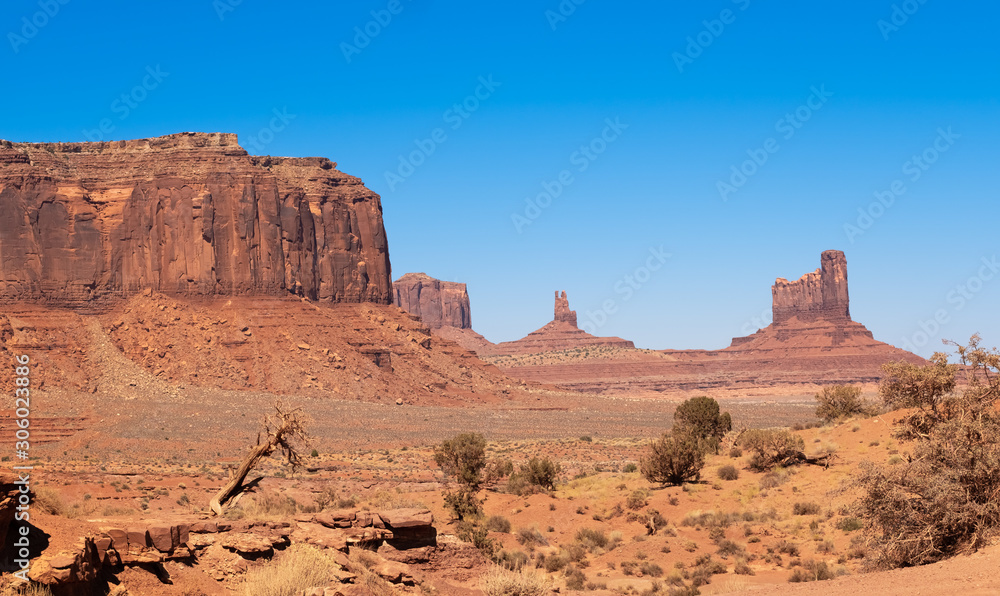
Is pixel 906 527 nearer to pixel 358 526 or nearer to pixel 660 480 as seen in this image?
pixel 358 526

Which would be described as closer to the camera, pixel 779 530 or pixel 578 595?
pixel 578 595

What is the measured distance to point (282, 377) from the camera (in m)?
79.0

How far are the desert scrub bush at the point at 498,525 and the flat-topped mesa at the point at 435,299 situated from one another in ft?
551

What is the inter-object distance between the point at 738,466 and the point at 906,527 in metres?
13.1

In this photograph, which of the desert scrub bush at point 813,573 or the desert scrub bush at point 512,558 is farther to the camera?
the desert scrub bush at point 512,558

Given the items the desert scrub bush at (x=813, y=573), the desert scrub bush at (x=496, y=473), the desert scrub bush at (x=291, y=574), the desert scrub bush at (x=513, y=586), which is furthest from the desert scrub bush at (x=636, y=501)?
the desert scrub bush at (x=291, y=574)

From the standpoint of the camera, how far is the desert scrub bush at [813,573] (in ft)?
55.6

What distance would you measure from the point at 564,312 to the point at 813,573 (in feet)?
575

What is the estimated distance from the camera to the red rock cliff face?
8275cm

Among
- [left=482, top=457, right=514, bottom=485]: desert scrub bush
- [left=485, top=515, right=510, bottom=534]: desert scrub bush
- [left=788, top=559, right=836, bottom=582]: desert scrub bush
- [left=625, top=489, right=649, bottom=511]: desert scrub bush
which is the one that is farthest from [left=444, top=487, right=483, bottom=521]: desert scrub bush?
[left=788, top=559, right=836, bottom=582]: desert scrub bush

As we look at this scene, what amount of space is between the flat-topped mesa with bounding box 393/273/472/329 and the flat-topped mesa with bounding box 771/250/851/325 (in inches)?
2373

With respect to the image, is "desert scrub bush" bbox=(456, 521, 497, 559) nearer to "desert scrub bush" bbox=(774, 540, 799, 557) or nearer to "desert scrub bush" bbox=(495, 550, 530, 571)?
"desert scrub bush" bbox=(495, 550, 530, 571)

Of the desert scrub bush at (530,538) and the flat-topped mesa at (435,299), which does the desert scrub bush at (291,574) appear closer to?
the desert scrub bush at (530,538)

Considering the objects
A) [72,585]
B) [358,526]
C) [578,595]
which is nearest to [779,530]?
[578,595]
